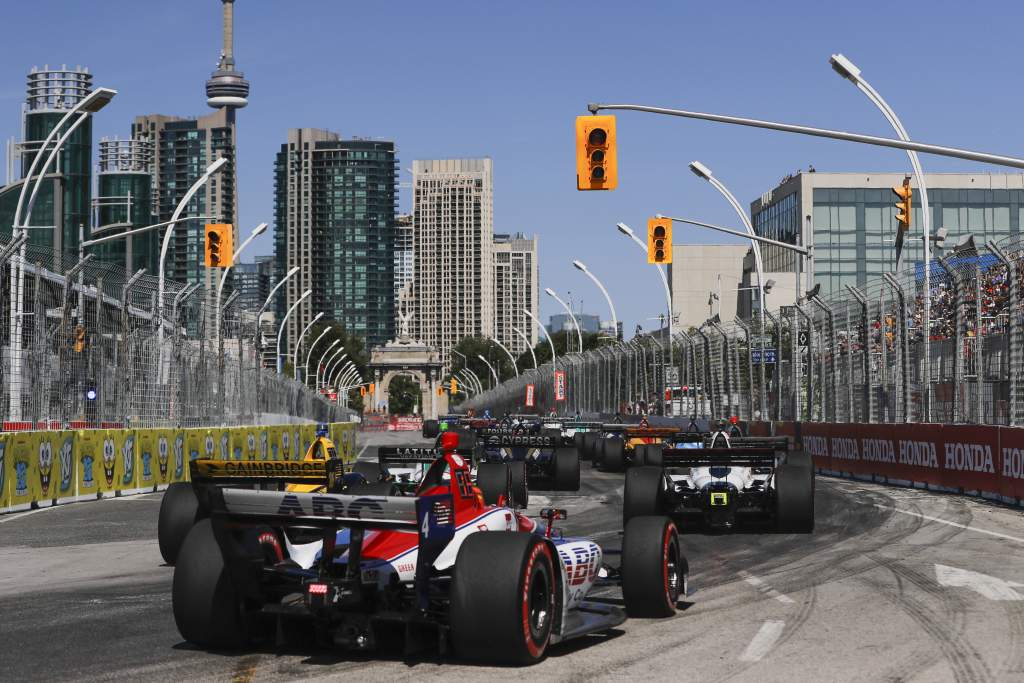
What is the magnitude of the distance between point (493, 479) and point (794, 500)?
12.6ft

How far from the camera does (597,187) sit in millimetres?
20656

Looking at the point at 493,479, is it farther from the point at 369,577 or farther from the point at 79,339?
the point at 79,339

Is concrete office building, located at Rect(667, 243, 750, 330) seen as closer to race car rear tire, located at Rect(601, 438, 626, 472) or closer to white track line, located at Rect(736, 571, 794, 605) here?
race car rear tire, located at Rect(601, 438, 626, 472)

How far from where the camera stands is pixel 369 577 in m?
7.81

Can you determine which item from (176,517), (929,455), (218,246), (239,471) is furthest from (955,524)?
(218,246)

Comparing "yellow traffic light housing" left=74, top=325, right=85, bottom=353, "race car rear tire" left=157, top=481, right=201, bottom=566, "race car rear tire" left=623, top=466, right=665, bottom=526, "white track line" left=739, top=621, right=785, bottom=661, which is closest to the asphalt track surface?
"white track line" left=739, top=621, right=785, bottom=661

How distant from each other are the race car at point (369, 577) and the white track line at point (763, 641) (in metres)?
0.95

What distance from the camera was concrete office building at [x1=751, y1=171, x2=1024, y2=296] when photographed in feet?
294

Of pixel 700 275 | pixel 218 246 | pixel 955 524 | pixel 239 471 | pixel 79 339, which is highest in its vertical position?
pixel 700 275

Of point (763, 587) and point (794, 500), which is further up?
point (794, 500)

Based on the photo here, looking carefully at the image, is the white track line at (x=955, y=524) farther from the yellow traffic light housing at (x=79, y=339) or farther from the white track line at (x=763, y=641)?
the yellow traffic light housing at (x=79, y=339)

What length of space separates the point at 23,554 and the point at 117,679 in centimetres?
801

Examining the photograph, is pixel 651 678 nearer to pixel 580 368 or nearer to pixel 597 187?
pixel 597 187

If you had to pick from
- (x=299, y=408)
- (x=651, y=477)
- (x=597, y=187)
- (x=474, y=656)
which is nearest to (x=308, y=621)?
(x=474, y=656)
